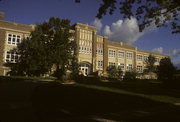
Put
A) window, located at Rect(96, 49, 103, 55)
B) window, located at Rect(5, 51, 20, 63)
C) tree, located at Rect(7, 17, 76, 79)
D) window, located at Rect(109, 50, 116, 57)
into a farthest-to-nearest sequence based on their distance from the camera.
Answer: window, located at Rect(109, 50, 116, 57)
window, located at Rect(96, 49, 103, 55)
window, located at Rect(5, 51, 20, 63)
tree, located at Rect(7, 17, 76, 79)

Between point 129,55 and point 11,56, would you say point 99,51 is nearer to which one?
point 129,55

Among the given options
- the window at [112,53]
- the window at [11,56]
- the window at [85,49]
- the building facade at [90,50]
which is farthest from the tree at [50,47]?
the window at [112,53]

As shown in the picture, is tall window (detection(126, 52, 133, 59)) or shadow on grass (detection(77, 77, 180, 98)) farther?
tall window (detection(126, 52, 133, 59))

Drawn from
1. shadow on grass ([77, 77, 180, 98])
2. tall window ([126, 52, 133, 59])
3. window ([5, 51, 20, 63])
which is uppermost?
tall window ([126, 52, 133, 59])

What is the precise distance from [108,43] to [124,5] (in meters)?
43.8

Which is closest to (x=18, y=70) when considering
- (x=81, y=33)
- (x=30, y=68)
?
(x=30, y=68)

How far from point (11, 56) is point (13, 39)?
3906 mm

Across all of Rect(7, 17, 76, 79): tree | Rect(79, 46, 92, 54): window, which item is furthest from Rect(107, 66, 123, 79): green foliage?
Rect(7, 17, 76, 79): tree

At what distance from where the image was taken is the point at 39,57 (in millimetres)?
30672

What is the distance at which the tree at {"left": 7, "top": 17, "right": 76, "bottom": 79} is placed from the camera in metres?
30.5

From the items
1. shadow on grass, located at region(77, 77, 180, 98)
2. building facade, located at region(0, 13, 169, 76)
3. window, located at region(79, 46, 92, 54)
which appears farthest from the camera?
window, located at region(79, 46, 92, 54)

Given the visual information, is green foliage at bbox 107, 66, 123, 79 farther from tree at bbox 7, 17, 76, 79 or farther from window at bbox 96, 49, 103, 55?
tree at bbox 7, 17, 76, 79

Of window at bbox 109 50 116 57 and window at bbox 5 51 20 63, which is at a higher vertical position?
window at bbox 109 50 116 57

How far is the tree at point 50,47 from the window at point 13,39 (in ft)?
28.3
